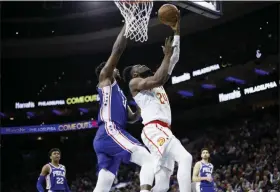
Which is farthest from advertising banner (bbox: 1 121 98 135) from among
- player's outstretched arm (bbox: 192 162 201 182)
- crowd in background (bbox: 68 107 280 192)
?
player's outstretched arm (bbox: 192 162 201 182)

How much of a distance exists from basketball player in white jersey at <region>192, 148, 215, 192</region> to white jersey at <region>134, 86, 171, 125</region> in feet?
13.8

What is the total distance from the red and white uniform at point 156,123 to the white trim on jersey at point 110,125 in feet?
0.73

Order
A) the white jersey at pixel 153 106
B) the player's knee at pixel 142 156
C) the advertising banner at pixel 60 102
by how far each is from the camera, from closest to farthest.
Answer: the player's knee at pixel 142 156, the white jersey at pixel 153 106, the advertising banner at pixel 60 102

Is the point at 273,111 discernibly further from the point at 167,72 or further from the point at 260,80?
the point at 167,72

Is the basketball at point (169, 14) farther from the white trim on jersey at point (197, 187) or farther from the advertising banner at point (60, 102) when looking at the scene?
the advertising banner at point (60, 102)

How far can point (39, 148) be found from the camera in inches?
1105

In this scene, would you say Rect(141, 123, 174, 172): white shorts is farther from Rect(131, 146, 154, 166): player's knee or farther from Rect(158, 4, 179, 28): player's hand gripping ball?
Rect(158, 4, 179, 28): player's hand gripping ball

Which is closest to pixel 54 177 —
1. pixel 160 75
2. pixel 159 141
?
pixel 159 141

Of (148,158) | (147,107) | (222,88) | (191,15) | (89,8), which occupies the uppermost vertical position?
(89,8)

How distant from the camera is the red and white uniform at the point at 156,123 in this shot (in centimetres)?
561

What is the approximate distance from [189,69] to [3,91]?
33.9 ft

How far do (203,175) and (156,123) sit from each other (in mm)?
4663

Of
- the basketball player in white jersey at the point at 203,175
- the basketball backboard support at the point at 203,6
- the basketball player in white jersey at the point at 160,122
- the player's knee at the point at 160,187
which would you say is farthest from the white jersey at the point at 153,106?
the basketball player in white jersey at the point at 203,175

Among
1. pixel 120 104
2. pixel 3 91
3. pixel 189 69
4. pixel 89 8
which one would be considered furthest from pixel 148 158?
pixel 3 91
